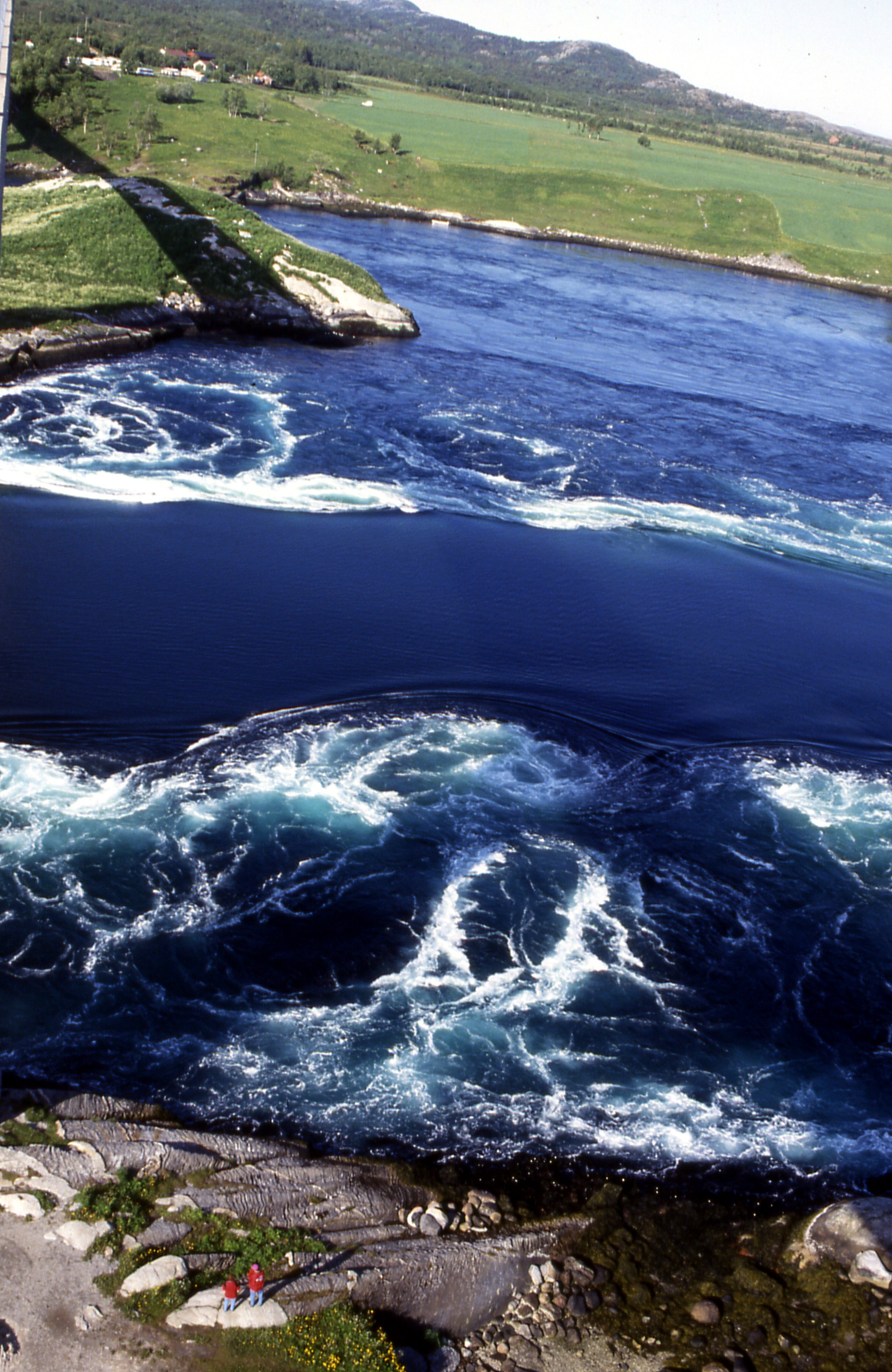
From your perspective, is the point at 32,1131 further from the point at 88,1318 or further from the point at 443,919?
the point at 443,919

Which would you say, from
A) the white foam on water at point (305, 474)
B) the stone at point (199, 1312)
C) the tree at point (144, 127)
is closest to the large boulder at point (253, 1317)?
the stone at point (199, 1312)

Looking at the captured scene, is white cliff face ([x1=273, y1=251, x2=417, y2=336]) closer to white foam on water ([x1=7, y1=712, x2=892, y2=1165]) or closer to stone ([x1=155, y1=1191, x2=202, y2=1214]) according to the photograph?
white foam on water ([x1=7, y1=712, x2=892, y2=1165])

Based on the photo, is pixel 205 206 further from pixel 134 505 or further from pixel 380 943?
pixel 380 943

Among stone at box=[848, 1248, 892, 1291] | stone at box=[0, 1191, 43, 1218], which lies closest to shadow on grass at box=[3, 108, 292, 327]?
stone at box=[0, 1191, 43, 1218]

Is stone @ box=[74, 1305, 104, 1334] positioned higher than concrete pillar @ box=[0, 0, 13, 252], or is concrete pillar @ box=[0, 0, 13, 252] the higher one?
concrete pillar @ box=[0, 0, 13, 252]

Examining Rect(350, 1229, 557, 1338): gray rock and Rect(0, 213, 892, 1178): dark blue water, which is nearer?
Rect(350, 1229, 557, 1338): gray rock

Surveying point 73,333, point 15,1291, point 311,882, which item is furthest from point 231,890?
point 73,333

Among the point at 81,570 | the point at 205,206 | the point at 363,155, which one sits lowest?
the point at 81,570
